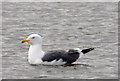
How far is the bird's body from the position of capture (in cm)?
2019

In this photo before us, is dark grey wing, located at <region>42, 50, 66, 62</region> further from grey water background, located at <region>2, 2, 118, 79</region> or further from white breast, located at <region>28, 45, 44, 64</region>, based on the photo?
grey water background, located at <region>2, 2, 118, 79</region>

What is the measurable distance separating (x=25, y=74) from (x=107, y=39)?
259 inches

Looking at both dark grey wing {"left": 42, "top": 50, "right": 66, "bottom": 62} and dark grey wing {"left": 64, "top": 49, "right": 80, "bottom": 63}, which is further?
dark grey wing {"left": 64, "top": 49, "right": 80, "bottom": 63}

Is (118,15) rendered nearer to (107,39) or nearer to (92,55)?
(107,39)

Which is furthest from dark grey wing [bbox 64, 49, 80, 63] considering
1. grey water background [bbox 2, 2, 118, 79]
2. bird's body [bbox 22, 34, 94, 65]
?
grey water background [bbox 2, 2, 118, 79]

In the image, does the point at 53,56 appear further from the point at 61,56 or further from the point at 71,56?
the point at 71,56

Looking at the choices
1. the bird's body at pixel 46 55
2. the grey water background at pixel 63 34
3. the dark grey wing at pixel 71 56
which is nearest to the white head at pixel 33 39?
the bird's body at pixel 46 55

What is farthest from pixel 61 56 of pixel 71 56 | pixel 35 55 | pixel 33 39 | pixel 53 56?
pixel 33 39

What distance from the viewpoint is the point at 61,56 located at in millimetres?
20266

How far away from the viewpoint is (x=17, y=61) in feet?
67.8

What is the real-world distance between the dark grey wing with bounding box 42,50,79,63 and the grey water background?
13.1 inches

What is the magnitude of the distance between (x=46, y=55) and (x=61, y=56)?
60 centimetres

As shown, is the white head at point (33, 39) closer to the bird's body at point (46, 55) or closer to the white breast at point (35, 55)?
the bird's body at point (46, 55)

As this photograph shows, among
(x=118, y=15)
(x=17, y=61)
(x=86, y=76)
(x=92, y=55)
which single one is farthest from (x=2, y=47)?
(x=118, y=15)
